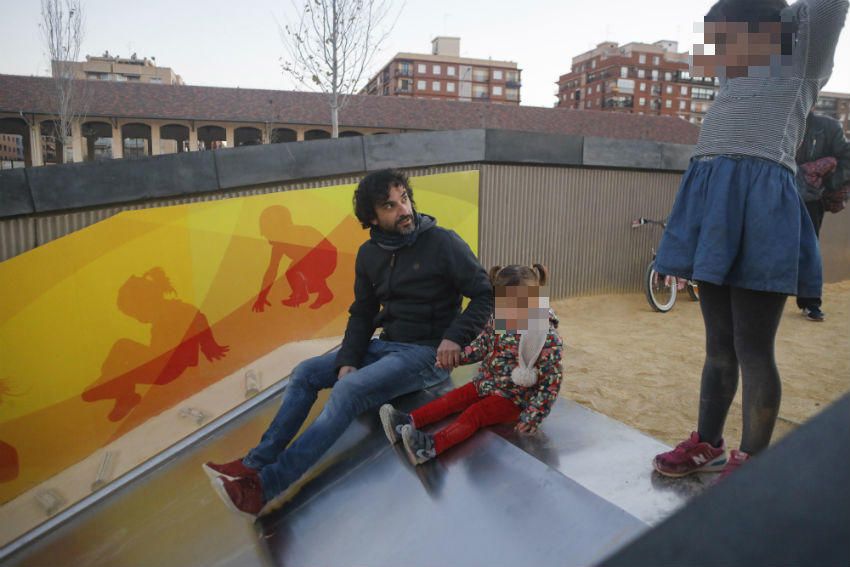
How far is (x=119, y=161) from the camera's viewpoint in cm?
500

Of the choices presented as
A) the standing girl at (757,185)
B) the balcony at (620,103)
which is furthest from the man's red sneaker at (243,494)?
the balcony at (620,103)

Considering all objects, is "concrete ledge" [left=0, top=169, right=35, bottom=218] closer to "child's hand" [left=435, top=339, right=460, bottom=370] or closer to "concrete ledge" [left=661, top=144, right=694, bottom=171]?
"child's hand" [left=435, top=339, right=460, bottom=370]

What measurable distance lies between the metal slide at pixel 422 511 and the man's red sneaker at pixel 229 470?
0.73 ft

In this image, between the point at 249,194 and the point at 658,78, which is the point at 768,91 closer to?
the point at 249,194

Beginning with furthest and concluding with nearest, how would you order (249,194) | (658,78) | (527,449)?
(658,78)
(249,194)
(527,449)

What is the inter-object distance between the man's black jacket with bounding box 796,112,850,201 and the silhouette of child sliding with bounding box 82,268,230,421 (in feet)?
17.9

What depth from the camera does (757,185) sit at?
194 cm

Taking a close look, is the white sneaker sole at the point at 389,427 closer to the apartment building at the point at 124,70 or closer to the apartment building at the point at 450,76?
the apartment building at the point at 124,70

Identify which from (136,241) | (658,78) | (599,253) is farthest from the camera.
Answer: (658,78)

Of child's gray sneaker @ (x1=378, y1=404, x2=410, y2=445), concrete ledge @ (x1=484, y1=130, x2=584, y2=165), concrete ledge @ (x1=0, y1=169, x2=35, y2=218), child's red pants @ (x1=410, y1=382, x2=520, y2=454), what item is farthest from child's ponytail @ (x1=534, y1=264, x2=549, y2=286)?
concrete ledge @ (x1=484, y1=130, x2=584, y2=165)

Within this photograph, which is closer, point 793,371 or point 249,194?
point 793,371

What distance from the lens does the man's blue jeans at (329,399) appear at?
2623 mm

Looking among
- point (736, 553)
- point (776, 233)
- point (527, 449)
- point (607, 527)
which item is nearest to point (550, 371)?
point (527, 449)

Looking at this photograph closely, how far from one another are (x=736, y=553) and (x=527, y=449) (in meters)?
1.86
